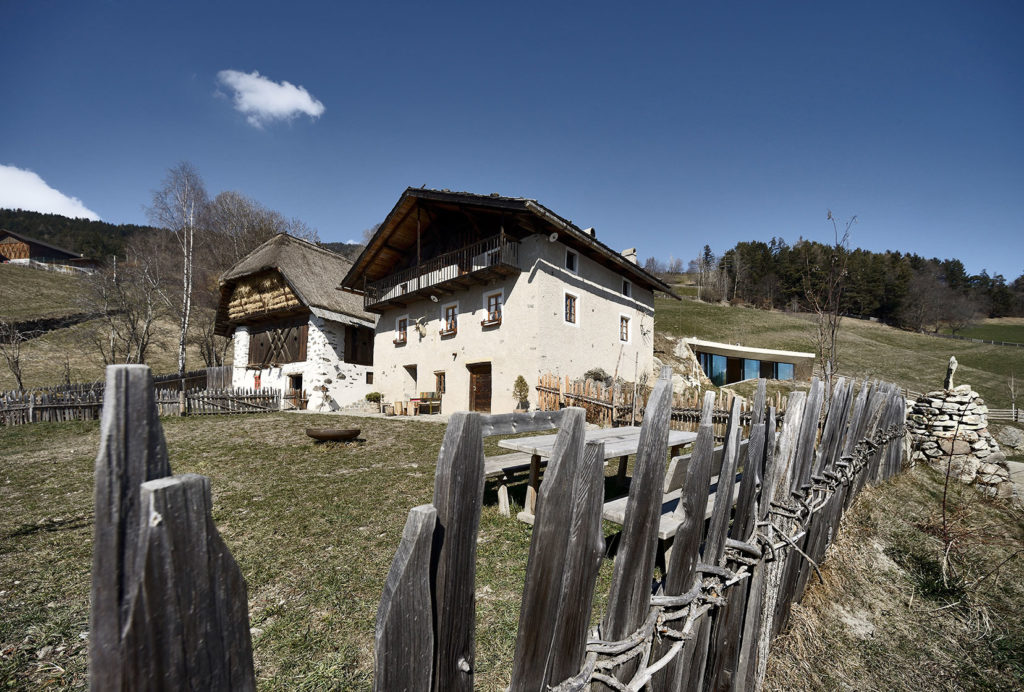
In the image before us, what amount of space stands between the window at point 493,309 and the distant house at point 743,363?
14.8 m

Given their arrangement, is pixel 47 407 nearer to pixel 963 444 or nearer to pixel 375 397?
pixel 375 397

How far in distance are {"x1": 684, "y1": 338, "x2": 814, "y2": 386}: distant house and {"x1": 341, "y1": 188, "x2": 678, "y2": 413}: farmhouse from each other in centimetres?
832

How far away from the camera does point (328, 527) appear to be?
4516 millimetres

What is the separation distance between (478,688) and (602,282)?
1640 centimetres

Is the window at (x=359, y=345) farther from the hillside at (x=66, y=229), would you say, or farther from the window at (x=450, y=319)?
the hillside at (x=66, y=229)

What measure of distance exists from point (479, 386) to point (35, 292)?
45024mm

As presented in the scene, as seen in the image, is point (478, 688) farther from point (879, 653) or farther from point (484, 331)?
point (484, 331)

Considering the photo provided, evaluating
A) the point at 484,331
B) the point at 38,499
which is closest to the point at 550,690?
the point at 38,499

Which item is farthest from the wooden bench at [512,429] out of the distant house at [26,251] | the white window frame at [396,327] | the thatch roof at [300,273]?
the distant house at [26,251]

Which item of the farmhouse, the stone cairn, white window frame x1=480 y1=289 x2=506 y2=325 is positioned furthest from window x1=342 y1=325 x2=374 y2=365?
the stone cairn

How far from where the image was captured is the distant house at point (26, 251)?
4834 centimetres

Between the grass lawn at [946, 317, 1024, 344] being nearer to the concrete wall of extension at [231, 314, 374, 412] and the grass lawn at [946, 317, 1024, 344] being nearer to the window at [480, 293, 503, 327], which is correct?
the window at [480, 293, 503, 327]

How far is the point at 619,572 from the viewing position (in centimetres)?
133

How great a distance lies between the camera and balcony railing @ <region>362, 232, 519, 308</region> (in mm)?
14328
